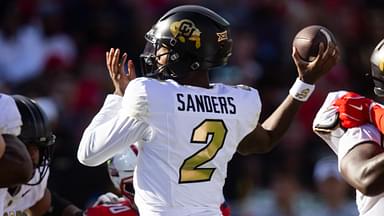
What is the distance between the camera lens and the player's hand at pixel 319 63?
540cm

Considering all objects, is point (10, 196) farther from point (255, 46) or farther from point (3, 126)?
point (255, 46)

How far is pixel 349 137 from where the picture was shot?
15.9ft

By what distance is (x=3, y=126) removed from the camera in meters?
4.46

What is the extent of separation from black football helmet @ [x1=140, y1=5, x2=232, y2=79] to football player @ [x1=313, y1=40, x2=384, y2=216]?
23.0 inches

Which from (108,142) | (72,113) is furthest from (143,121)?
(72,113)

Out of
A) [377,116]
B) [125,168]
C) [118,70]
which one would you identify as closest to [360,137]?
[377,116]

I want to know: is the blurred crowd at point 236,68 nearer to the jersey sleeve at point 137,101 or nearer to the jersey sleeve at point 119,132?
the jersey sleeve at point 119,132

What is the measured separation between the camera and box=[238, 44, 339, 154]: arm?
5.43 meters

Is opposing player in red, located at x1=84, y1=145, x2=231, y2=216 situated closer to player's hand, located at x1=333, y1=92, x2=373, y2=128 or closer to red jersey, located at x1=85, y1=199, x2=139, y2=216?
red jersey, located at x1=85, y1=199, x2=139, y2=216

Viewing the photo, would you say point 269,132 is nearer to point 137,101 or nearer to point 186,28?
point 186,28

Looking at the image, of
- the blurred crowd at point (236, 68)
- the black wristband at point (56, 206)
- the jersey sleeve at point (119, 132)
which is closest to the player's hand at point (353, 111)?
the jersey sleeve at point (119, 132)

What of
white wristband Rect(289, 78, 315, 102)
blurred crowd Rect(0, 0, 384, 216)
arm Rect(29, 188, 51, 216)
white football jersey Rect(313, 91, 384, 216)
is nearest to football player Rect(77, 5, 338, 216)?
white wristband Rect(289, 78, 315, 102)

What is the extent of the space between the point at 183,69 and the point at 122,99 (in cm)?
31

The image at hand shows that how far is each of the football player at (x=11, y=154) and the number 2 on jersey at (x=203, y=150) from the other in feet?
2.87
